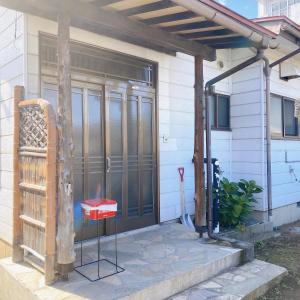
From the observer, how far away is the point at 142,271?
3428mm

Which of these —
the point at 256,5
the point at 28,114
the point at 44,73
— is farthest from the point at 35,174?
the point at 256,5

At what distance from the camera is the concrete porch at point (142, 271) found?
2.96 meters

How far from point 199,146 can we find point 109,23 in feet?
6.41

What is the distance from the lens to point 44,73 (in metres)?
3.96

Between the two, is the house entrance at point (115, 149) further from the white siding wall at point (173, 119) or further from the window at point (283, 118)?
the window at point (283, 118)

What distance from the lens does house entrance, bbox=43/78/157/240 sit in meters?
4.30

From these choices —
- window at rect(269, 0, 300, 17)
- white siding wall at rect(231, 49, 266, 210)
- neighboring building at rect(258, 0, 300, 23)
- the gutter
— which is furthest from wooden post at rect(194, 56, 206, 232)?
window at rect(269, 0, 300, 17)

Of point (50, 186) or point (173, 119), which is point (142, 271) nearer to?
point (50, 186)

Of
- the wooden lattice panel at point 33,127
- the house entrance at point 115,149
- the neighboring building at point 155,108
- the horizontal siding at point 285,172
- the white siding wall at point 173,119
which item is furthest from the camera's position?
the horizontal siding at point 285,172

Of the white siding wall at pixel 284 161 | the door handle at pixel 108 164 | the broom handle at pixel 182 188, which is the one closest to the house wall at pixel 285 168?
the white siding wall at pixel 284 161

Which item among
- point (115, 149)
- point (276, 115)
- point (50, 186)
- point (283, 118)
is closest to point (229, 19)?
point (115, 149)

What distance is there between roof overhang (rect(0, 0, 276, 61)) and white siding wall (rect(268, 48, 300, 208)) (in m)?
3.01

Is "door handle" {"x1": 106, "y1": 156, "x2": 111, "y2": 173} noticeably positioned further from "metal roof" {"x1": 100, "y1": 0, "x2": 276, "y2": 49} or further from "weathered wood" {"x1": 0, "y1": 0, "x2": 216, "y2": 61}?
"metal roof" {"x1": 100, "y1": 0, "x2": 276, "y2": 49}

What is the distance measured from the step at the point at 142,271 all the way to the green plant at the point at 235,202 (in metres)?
1.29
